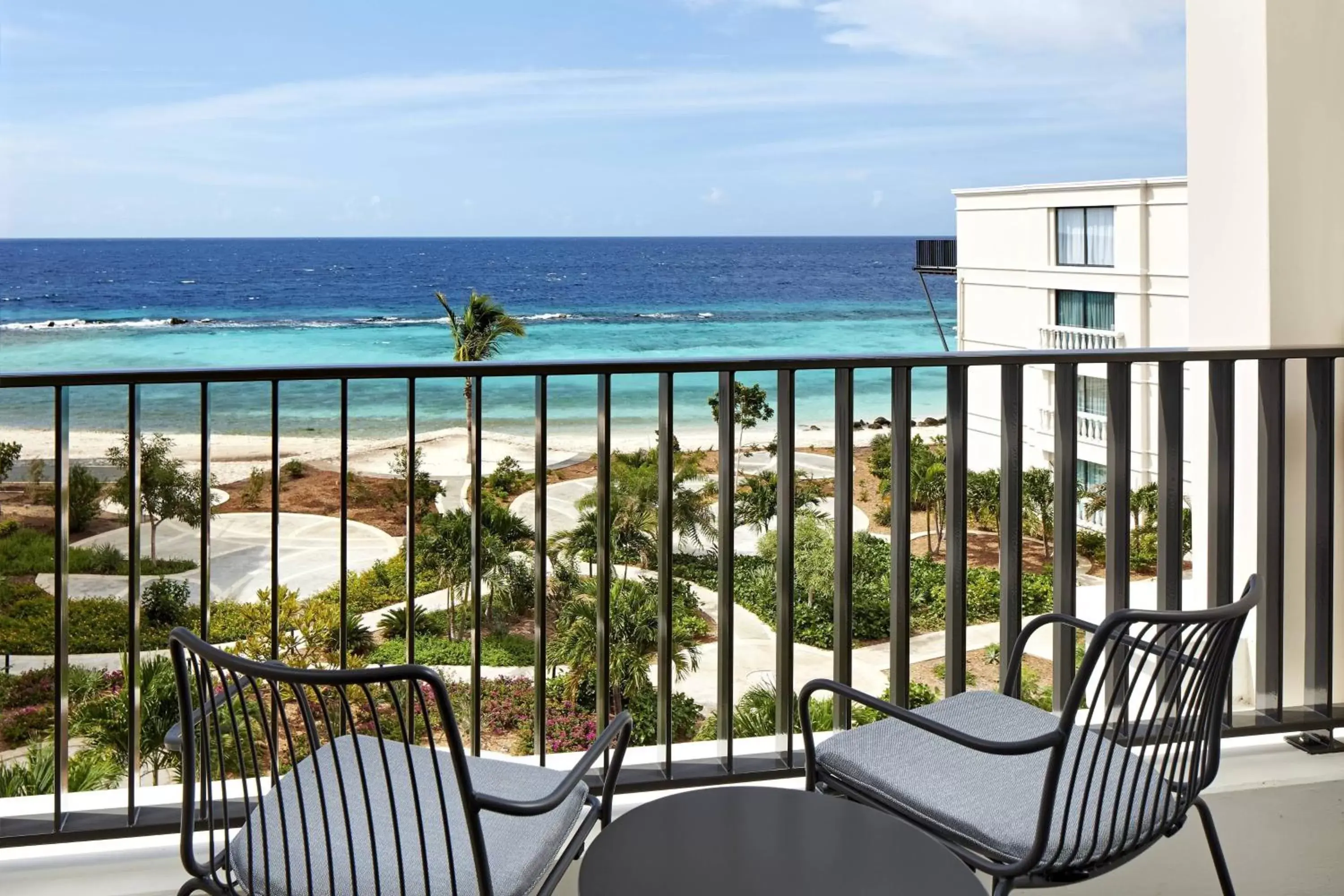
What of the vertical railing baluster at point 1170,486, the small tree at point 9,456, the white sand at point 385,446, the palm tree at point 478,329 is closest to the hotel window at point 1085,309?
the white sand at point 385,446

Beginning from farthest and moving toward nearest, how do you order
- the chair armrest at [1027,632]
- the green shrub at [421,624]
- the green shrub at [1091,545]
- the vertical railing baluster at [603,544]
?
the green shrub at [1091,545] → the green shrub at [421,624] → the vertical railing baluster at [603,544] → the chair armrest at [1027,632]

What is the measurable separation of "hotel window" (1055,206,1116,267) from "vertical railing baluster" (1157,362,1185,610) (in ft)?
75.8

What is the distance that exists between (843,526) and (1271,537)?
105cm

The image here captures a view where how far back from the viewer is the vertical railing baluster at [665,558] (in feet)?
6.89

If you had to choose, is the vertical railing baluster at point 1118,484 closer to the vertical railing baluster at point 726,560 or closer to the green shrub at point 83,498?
the vertical railing baluster at point 726,560

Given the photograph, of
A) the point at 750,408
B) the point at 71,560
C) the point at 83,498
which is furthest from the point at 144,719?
the point at 750,408

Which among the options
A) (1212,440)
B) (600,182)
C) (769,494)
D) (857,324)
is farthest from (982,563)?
(1212,440)

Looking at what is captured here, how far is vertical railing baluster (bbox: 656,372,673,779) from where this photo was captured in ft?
6.89

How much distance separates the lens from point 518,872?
1354 mm

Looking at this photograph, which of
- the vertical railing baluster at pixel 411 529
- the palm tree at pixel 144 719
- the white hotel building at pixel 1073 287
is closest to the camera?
the vertical railing baluster at pixel 411 529

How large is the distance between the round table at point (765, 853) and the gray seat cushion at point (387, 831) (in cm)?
12

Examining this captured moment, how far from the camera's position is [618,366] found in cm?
208

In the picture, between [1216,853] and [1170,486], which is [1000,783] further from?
[1170,486]

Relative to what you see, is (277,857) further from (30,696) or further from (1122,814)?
(30,696)
